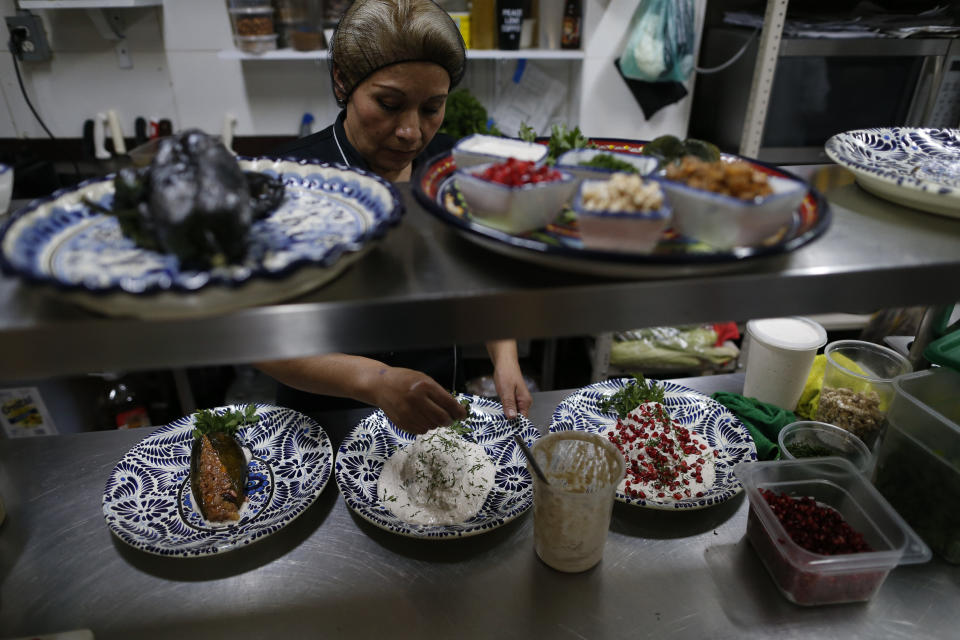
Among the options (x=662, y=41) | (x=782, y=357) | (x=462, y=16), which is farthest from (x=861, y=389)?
(x=462, y=16)

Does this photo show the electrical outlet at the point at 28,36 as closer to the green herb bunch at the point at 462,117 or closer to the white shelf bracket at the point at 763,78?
the green herb bunch at the point at 462,117

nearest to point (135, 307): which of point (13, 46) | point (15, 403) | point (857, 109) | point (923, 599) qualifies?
point (923, 599)

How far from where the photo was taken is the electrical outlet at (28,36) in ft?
8.73

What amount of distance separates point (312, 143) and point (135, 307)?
127 centimetres

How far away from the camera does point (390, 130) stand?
5.02 feet

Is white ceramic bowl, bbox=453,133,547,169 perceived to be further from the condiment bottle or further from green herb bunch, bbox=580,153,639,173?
the condiment bottle

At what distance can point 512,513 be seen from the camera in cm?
107

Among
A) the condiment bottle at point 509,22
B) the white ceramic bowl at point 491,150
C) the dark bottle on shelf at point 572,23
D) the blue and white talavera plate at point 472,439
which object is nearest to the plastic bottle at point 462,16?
the condiment bottle at point 509,22

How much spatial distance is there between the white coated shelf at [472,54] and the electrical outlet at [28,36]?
0.80 meters

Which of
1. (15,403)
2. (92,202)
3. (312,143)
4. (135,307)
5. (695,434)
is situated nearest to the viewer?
(135,307)

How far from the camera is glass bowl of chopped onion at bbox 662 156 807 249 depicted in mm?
558

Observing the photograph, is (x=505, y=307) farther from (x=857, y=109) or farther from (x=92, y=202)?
(x=857, y=109)

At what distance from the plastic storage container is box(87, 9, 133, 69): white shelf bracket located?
10.6 feet

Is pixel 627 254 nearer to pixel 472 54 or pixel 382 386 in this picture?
pixel 382 386
